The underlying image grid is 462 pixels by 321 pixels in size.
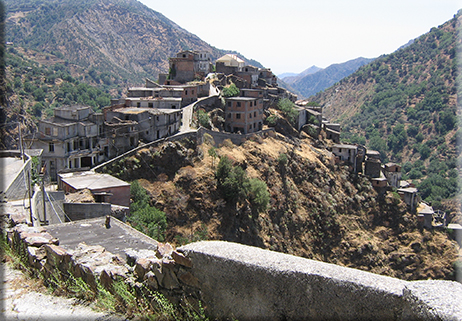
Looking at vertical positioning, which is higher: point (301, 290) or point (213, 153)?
point (301, 290)

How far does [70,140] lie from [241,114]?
20.6 m

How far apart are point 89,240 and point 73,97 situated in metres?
92.2

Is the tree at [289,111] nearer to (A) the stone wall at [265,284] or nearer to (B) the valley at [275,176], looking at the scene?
(B) the valley at [275,176]

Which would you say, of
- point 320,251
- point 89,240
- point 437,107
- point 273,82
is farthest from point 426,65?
point 89,240

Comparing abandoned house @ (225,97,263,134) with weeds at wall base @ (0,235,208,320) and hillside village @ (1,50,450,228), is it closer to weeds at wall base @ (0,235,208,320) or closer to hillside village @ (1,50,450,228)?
hillside village @ (1,50,450,228)

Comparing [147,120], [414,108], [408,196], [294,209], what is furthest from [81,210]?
[414,108]

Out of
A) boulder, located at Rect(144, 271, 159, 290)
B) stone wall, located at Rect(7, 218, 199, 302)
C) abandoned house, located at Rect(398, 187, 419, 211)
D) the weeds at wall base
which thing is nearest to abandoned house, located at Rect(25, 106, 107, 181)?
stone wall, located at Rect(7, 218, 199, 302)

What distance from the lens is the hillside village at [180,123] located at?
103 ft

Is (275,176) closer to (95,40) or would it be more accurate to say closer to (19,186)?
(19,186)

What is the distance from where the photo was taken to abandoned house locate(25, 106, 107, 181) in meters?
31.2

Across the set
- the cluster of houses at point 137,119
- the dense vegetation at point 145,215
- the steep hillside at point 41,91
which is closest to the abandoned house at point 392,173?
the cluster of houses at point 137,119

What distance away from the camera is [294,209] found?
42.9 metres

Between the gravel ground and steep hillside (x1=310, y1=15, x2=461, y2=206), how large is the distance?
7271cm

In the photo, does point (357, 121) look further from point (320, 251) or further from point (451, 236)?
point (320, 251)
